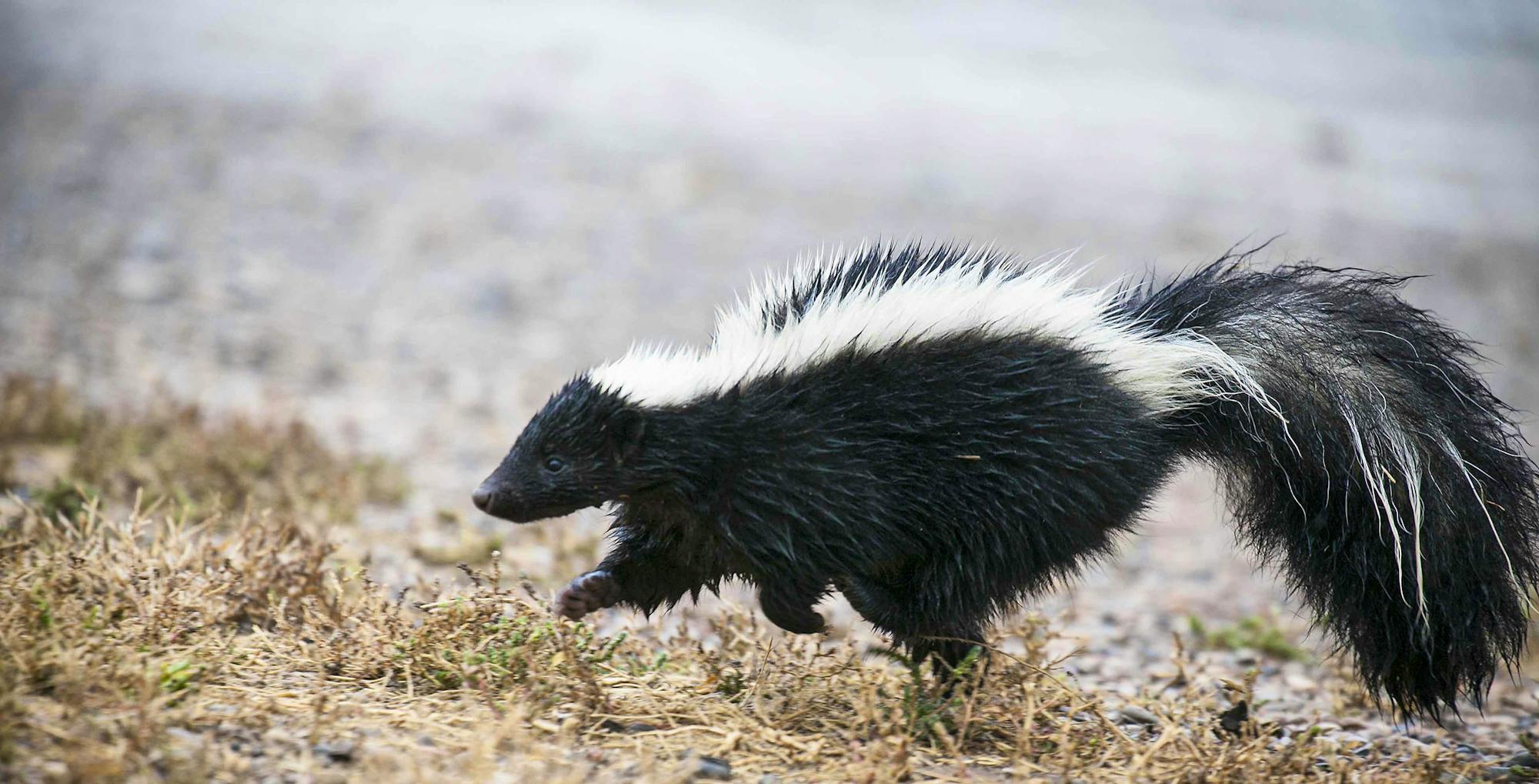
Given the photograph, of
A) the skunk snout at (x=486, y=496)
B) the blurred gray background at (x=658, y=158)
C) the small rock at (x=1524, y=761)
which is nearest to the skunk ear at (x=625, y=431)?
the skunk snout at (x=486, y=496)

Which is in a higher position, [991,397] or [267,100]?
[267,100]

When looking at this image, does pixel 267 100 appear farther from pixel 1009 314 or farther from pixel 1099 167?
pixel 1009 314

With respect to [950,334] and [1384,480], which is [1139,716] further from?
[950,334]

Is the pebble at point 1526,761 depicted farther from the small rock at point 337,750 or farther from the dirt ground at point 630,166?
the dirt ground at point 630,166

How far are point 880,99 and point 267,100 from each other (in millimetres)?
8018

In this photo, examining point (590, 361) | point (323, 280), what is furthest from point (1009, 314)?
point (323, 280)

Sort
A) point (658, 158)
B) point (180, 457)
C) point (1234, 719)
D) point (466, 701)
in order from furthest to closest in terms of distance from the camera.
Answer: point (658, 158), point (180, 457), point (1234, 719), point (466, 701)

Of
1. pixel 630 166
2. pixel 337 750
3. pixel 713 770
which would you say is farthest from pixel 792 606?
pixel 630 166

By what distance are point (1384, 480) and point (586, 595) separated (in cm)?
311

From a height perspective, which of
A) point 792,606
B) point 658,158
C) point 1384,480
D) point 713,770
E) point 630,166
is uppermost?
point 658,158

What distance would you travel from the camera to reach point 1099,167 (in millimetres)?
16641

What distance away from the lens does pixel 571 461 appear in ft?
16.1

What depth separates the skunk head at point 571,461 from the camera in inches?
192

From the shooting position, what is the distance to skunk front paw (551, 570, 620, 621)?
5094 millimetres
